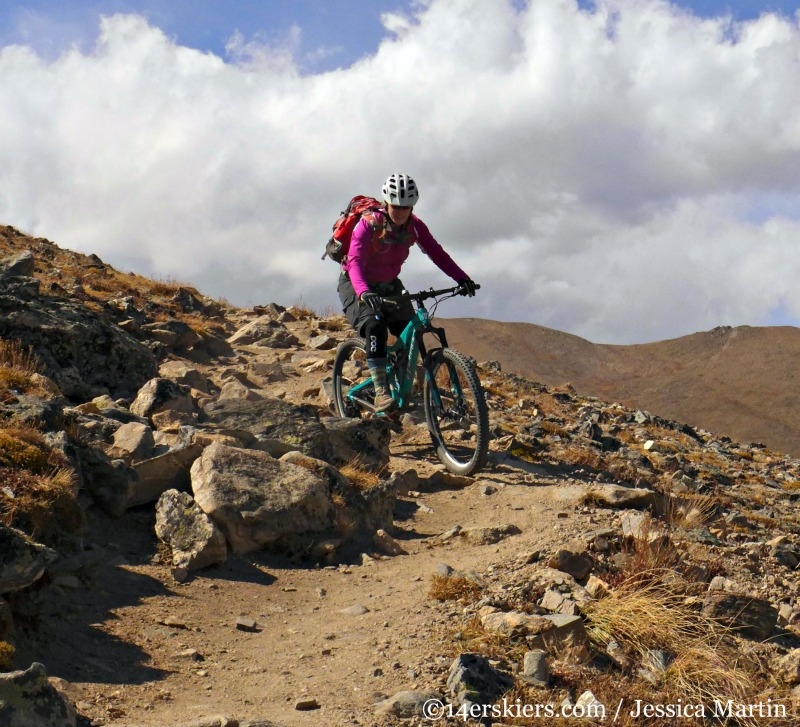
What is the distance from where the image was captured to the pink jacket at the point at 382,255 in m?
10.1

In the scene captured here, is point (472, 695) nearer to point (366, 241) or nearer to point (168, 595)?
point (168, 595)

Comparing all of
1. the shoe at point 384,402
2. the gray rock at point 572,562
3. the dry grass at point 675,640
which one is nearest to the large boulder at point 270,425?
the shoe at point 384,402

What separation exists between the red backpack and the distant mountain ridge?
27.6m

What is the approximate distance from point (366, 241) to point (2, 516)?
5.12 metres

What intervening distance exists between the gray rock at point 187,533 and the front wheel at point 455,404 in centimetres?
323

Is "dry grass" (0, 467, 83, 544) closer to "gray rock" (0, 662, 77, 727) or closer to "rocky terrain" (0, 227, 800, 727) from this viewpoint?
"rocky terrain" (0, 227, 800, 727)

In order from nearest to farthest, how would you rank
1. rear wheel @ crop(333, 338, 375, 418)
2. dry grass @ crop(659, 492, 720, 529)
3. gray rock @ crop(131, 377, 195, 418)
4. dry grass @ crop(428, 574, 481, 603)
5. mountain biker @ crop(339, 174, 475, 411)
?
dry grass @ crop(428, 574, 481, 603) → dry grass @ crop(659, 492, 720, 529) → mountain biker @ crop(339, 174, 475, 411) → gray rock @ crop(131, 377, 195, 418) → rear wheel @ crop(333, 338, 375, 418)

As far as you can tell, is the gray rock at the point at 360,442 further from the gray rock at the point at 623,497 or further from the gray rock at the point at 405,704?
the gray rock at the point at 405,704

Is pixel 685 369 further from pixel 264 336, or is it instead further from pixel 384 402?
pixel 384 402

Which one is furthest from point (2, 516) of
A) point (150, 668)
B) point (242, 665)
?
point (242, 665)

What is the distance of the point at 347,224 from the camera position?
10469mm

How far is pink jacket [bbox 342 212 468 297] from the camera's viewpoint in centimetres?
1008

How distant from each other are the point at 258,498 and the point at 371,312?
10.0 ft

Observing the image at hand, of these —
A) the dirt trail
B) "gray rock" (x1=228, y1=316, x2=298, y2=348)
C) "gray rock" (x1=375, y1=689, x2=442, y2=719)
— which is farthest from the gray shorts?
"gray rock" (x1=228, y1=316, x2=298, y2=348)
